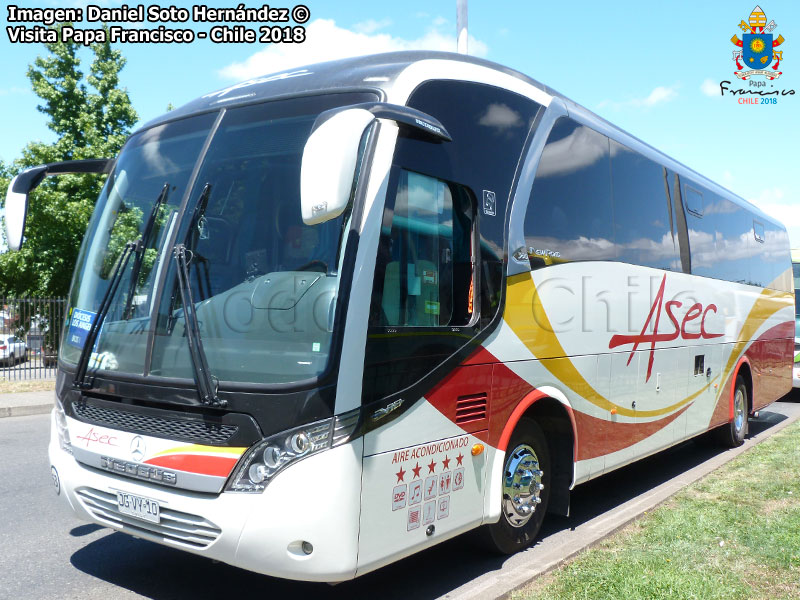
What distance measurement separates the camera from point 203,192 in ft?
14.1

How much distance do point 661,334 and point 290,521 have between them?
5199 millimetres

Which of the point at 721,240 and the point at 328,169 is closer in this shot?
the point at 328,169

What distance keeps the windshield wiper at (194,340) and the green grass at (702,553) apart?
2143 millimetres

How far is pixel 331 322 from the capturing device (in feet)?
12.5

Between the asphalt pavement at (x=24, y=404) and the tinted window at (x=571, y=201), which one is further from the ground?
the tinted window at (x=571, y=201)

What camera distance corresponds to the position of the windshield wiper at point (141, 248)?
4387mm

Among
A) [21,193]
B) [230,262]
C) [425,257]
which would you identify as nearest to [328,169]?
[230,262]

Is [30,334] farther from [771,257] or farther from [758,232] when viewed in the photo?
[771,257]

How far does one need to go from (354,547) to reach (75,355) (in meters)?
2.15

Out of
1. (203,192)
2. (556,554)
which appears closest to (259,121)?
(203,192)

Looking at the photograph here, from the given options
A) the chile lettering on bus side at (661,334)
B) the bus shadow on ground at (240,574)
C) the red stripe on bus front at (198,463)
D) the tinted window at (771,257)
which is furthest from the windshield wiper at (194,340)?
the tinted window at (771,257)

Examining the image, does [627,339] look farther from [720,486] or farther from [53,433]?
→ [53,433]

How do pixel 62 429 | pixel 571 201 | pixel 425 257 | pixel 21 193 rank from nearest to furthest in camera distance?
pixel 425 257, pixel 62 429, pixel 21 193, pixel 571 201

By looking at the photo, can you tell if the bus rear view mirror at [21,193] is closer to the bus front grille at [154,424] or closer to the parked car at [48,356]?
the bus front grille at [154,424]
